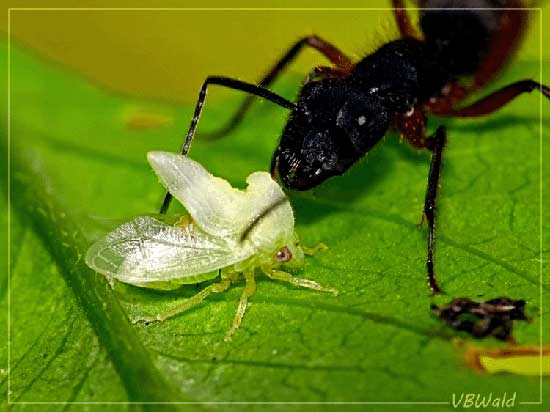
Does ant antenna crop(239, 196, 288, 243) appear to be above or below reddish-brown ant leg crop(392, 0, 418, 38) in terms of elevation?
below

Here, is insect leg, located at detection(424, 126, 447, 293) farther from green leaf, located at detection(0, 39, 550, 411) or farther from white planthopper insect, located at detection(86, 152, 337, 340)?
white planthopper insect, located at detection(86, 152, 337, 340)

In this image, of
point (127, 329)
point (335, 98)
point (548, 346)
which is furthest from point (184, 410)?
point (335, 98)

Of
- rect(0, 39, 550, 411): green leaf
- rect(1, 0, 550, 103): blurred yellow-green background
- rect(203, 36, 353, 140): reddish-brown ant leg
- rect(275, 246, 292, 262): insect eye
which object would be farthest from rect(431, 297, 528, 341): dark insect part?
rect(1, 0, 550, 103): blurred yellow-green background

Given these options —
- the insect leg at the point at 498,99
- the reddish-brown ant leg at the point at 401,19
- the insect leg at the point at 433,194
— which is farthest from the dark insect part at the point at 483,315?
the reddish-brown ant leg at the point at 401,19

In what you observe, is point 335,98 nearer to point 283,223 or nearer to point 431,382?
point 283,223

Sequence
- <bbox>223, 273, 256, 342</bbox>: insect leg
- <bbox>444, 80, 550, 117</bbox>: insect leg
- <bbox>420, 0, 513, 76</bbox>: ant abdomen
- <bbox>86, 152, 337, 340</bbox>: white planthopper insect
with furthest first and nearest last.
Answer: <bbox>420, 0, 513, 76</bbox>: ant abdomen
<bbox>444, 80, 550, 117</bbox>: insect leg
<bbox>86, 152, 337, 340</bbox>: white planthopper insect
<bbox>223, 273, 256, 342</bbox>: insect leg

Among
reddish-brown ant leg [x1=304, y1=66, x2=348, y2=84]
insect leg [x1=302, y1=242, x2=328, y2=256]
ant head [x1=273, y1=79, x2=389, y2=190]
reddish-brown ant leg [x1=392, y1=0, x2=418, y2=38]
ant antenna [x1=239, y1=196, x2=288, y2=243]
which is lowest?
insect leg [x1=302, y1=242, x2=328, y2=256]
